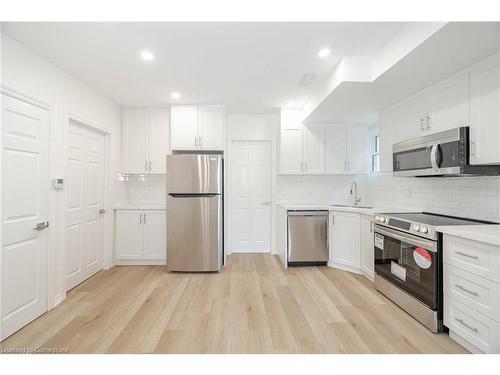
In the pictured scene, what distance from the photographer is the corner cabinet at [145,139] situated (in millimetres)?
4055

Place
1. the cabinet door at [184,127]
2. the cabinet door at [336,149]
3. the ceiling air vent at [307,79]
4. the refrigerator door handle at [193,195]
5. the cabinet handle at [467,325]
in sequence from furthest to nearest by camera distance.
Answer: the cabinet door at [336,149], the cabinet door at [184,127], the refrigerator door handle at [193,195], the ceiling air vent at [307,79], the cabinet handle at [467,325]

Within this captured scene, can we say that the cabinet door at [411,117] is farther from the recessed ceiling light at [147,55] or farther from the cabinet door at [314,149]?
the recessed ceiling light at [147,55]

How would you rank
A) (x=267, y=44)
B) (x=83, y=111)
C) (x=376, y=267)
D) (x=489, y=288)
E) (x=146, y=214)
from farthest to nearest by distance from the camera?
(x=146, y=214), (x=83, y=111), (x=376, y=267), (x=267, y=44), (x=489, y=288)

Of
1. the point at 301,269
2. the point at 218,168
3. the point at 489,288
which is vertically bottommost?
the point at 301,269

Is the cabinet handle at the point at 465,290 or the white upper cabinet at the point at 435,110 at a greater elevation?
the white upper cabinet at the point at 435,110

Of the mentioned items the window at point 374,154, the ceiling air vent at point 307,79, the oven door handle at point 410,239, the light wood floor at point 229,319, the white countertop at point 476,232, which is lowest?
the light wood floor at point 229,319

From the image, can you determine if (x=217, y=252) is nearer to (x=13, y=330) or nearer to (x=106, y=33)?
(x=13, y=330)

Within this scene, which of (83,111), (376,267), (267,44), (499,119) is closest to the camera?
(499,119)

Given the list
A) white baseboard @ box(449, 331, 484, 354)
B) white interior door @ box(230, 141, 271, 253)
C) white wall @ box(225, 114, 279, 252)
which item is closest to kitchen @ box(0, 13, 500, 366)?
white baseboard @ box(449, 331, 484, 354)

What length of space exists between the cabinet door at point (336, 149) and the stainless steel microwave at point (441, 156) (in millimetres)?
1335

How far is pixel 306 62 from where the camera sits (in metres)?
2.57

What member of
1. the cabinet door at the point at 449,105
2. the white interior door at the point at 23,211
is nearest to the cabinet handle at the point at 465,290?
the cabinet door at the point at 449,105
